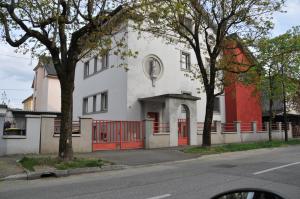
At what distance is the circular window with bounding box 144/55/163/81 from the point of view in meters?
27.8

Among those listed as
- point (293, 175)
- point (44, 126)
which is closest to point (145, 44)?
point (44, 126)

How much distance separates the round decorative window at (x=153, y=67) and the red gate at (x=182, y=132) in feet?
13.1

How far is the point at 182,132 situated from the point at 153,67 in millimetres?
5683

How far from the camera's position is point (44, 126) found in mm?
19078

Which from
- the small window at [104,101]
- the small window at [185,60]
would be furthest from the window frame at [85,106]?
the small window at [185,60]

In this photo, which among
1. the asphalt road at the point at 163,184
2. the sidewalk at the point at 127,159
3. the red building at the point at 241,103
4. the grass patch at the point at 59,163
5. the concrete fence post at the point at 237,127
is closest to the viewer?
the asphalt road at the point at 163,184

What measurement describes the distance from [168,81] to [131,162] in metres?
14.1

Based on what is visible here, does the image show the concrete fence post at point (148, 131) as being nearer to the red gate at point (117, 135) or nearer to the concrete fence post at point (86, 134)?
A: the red gate at point (117, 135)

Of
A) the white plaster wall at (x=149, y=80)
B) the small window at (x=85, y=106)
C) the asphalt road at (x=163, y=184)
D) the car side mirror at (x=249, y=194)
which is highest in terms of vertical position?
the white plaster wall at (x=149, y=80)

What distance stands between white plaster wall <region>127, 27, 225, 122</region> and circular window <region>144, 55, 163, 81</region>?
0.97ft

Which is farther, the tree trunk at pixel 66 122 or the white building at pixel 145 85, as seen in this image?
Result: the white building at pixel 145 85

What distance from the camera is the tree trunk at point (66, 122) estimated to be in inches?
578

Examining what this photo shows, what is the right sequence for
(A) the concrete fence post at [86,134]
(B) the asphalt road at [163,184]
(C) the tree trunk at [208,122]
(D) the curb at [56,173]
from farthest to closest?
(C) the tree trunk at [208,122] → (A) the concrete fence post at [86,134] → (D) the curb at [56,173] → (B) the asphalt road at [163,184]

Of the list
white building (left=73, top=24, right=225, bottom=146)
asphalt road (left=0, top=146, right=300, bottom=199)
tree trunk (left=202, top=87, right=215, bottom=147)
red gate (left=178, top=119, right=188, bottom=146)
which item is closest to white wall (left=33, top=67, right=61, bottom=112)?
white building (left=73, top=24, right=225, bottom=146)
